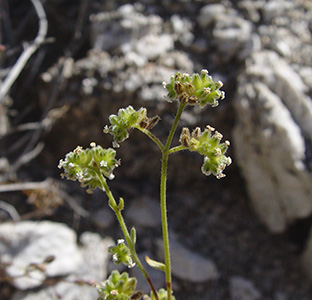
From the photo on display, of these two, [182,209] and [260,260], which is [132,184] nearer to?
[182,209]

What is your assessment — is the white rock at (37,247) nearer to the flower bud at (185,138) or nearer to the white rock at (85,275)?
the white rock at (85,275)

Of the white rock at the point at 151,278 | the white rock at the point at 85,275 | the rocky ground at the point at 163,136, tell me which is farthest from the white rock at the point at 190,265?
the white rock at the point at 85,275

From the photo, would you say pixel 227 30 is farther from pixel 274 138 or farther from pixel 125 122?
pixel 125 122

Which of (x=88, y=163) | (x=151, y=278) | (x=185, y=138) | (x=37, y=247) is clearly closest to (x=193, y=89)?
(x=185, y=138)

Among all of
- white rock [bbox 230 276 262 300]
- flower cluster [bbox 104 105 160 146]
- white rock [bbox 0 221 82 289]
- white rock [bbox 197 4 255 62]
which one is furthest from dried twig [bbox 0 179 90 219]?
flower cluster [bbox 104 105 160 146]

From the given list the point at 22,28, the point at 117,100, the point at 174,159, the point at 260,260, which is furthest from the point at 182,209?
the point at 22,28

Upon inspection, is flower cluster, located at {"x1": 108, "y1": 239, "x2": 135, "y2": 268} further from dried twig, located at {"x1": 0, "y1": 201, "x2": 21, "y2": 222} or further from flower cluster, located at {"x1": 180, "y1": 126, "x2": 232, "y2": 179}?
dried twig, located at {"x1": 0, "y1": 201, "x2": 21, "y2": 222}

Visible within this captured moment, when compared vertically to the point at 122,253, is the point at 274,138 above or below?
below
